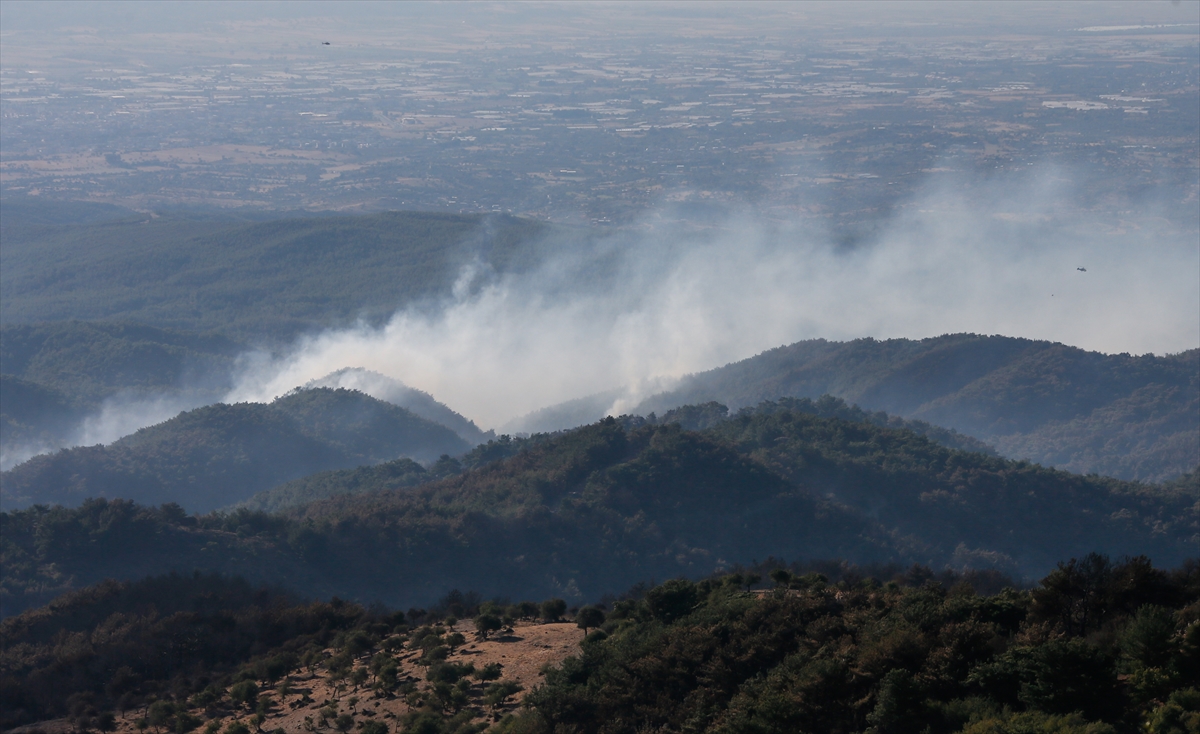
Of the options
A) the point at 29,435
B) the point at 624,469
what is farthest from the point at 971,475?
the point at 29,435

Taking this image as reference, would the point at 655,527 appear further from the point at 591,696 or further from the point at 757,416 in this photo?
the point at 591,696

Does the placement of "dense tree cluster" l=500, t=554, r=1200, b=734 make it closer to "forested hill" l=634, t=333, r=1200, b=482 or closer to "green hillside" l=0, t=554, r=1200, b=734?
"green hillside" l=0, t=554, r=1200, b=734

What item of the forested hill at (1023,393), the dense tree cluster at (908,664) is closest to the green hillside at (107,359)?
the forested hill at (1023,393)

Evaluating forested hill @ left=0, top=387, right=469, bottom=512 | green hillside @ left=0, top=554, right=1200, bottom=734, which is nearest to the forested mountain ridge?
forested hill @ left=0, top=387, right=469, bottom=512

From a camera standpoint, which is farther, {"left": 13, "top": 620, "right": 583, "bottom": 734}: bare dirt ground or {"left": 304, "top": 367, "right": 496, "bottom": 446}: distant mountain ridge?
{"left": 304, "top": 367, "right": 496, "bottom": 446}: distant mountain ridge

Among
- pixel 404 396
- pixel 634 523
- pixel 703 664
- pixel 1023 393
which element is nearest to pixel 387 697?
pixel 703 664

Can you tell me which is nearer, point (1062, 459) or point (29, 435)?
point (1062, 459)
